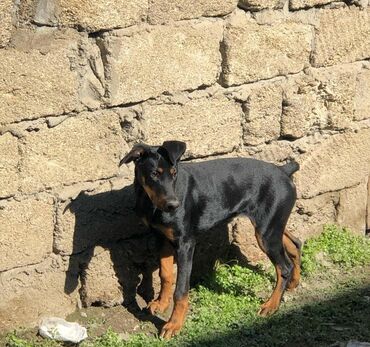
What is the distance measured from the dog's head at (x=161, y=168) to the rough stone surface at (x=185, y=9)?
91 cm

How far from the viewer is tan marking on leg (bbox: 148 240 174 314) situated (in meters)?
6.58

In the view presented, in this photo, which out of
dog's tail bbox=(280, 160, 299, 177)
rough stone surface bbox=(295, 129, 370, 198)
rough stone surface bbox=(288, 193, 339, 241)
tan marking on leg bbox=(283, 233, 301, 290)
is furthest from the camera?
rough stone surface bbox=(288, 193, 339, 241)

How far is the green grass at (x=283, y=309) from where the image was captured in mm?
6277

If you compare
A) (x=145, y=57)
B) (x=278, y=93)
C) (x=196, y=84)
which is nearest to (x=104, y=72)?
(x=145, y=57)

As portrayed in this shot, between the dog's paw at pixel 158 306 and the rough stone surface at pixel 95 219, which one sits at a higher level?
the rough stone surface at pixel 95 219

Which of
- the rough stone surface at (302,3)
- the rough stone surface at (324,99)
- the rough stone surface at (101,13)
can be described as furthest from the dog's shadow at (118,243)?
the rough stone surface at (302,3)

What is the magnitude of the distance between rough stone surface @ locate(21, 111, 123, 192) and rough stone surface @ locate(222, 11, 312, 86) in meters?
1.00

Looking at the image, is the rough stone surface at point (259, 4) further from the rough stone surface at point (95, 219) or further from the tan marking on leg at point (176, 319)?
the tan marking on leg at point (176, 319)

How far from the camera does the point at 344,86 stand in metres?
7.38

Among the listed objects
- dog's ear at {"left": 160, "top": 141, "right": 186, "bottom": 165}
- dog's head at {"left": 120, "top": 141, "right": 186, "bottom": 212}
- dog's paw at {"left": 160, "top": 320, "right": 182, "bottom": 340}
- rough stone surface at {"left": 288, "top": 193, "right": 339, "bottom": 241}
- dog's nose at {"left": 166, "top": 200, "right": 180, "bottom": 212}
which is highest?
dog's ear at {"left": 160, "top": 141, "right": 186, "bottom": 165}

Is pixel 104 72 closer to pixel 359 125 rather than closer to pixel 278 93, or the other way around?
pixel 278 93

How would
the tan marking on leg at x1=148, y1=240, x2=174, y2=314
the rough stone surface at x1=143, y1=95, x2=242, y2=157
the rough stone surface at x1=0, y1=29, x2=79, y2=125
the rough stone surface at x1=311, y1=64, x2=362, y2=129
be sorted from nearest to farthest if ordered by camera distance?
the rough stone surface at x1=0, y1=29, x2=79, y2=125, the rough stone surface at x1=143, y1=95, x2=242, y2=157, the tan marking on leg at x1=148, y1=240, x2=174, y2=314, the rough stone surface at x1=311, y1=64, x2=362, y2=129

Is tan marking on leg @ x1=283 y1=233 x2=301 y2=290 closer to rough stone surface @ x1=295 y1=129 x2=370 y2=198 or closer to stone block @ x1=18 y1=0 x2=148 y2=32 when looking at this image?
rough stone surface @ x1=295 y1=129 x2=370 y2=198

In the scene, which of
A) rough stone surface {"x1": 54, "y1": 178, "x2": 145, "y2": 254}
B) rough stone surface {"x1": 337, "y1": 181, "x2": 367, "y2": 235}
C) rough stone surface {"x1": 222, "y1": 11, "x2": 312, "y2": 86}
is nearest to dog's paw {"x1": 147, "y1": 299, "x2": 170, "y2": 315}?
rough stone surface {"x1": 54, "y1": 178, "x2": 145, "y2": 254}
